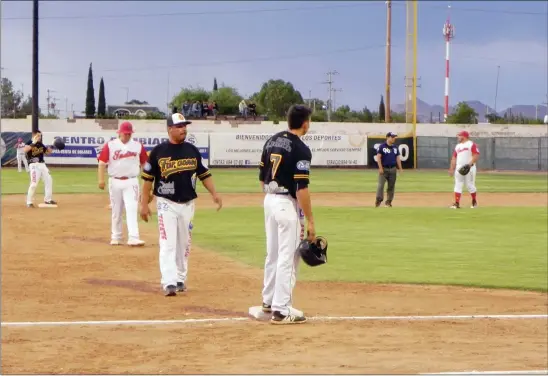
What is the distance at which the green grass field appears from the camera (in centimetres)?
1280

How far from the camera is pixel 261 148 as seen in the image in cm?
5006

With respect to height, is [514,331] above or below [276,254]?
below

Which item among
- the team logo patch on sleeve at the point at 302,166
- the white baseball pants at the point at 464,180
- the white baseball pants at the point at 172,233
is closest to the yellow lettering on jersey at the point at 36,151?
the white baseball pants at the point at 464,180

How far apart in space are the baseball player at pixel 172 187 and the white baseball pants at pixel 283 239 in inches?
69.7

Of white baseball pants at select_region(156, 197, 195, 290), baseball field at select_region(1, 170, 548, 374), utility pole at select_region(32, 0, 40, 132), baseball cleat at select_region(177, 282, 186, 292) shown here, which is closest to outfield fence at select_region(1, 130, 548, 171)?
utility pole at select_region(32, 0, 40, 132)

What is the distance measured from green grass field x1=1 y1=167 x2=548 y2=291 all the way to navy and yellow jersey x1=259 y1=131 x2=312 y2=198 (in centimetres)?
375

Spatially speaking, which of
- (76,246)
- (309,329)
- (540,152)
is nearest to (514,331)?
(309,329)

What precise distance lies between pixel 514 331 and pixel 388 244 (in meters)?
7.50

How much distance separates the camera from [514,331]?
29.0ft

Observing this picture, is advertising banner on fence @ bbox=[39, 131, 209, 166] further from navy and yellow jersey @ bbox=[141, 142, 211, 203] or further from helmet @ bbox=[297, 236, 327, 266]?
helmet @ bbox=[297, 236, 327, 266]

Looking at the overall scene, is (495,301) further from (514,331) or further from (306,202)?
(306,202)

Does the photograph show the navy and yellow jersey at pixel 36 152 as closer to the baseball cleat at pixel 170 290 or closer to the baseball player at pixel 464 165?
the baseball player at pixel 464 165

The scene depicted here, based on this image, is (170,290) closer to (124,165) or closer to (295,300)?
(295,300)

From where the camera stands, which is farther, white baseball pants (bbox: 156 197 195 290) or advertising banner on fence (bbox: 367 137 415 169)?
advertising banner on fence (bbox: 367 137 415 169)
